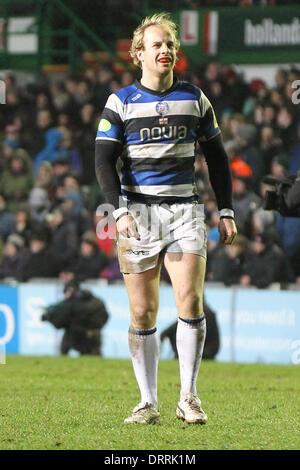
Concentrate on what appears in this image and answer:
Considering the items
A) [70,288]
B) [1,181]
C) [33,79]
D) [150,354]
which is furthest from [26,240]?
[150,354]

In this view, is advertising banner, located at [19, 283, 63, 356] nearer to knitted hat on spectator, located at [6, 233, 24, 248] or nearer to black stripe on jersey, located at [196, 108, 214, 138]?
knitted hat on spectator, located at [6, 233, 24, 248]

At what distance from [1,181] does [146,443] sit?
12.4 meters

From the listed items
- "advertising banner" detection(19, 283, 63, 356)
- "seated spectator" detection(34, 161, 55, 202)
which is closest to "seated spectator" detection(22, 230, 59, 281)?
"advertising banner" detection(19, 283, 63, 356)

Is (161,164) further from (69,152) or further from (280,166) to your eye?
(69,152)

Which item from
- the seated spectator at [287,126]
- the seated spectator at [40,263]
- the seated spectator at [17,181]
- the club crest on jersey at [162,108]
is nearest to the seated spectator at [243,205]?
the seated spectator at [287,126]

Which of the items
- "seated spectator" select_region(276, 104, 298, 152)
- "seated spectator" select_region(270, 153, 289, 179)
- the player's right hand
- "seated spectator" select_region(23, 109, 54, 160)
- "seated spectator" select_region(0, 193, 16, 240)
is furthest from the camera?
"seated spectator" select_region(23, 109, 54, 160)

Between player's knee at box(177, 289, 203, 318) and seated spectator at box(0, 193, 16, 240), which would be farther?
seated spectator at box(0, 193, 16, 240)

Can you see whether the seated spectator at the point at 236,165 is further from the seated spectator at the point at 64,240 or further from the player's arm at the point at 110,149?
the player's arm at the point at 110,149

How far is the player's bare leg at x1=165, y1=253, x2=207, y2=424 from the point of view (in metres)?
6.36

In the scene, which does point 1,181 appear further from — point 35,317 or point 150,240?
point 150,240

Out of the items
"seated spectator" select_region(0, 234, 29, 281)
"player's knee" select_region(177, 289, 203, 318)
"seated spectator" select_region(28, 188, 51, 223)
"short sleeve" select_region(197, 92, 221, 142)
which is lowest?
"seated spectator" select_region(0, 234, 29, 281)

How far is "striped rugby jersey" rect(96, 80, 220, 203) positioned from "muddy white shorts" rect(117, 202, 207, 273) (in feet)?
0.27

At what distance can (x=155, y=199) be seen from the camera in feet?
21.2

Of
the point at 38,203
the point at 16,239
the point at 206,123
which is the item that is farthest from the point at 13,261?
the point at 206,123
